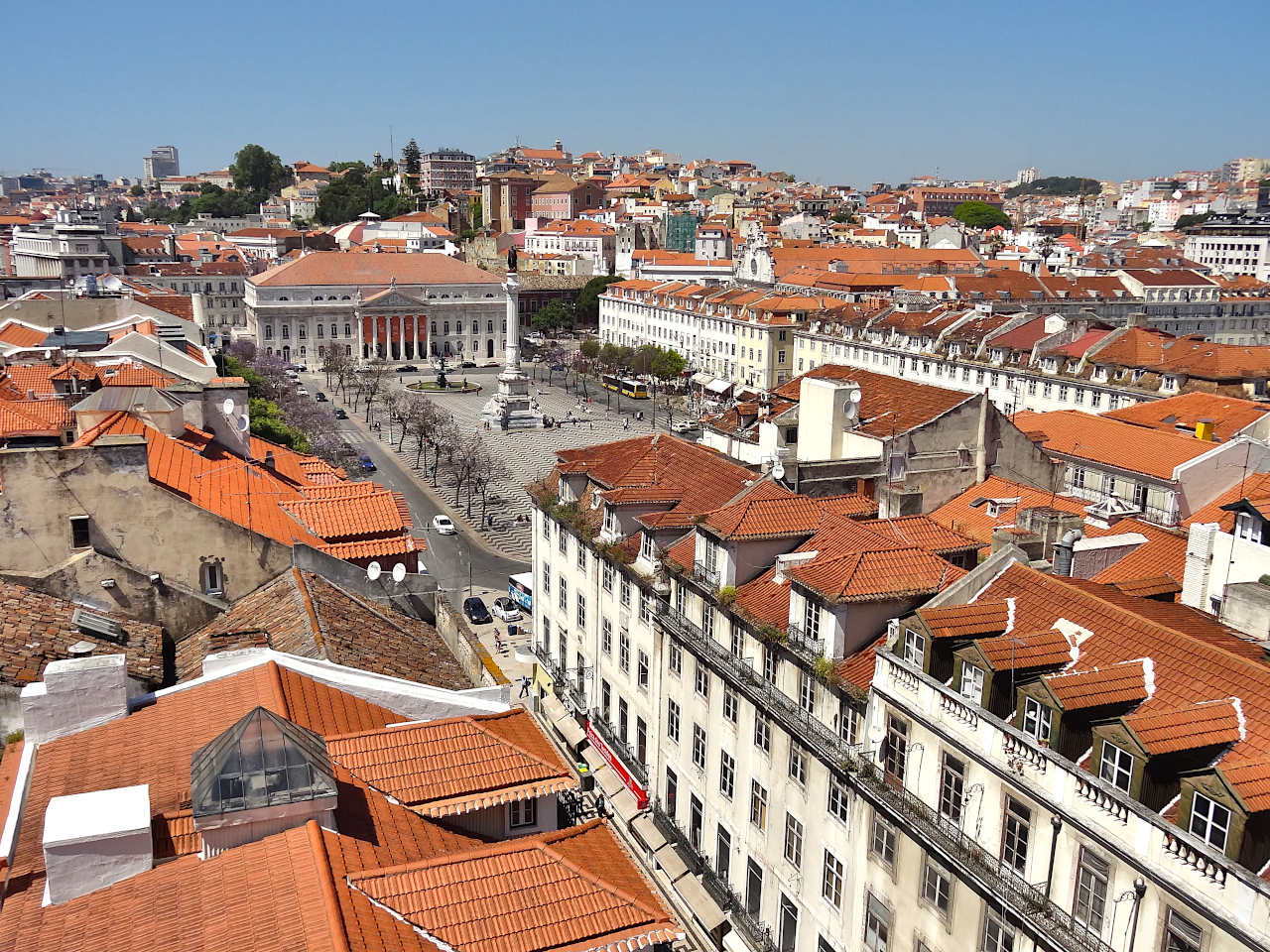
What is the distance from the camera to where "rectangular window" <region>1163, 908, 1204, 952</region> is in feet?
49.9

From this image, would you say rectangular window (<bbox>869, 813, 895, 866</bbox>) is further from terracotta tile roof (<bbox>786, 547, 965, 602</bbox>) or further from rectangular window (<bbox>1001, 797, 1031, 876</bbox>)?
terracotta tile roof (<bbox>786, 547, 965, 602</bbox>)

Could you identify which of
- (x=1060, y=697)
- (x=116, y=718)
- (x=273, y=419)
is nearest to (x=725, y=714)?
(x=1060, y=697)

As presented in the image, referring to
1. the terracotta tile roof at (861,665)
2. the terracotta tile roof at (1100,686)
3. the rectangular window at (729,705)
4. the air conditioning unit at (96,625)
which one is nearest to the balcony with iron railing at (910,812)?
the rectangular window at (729,705)

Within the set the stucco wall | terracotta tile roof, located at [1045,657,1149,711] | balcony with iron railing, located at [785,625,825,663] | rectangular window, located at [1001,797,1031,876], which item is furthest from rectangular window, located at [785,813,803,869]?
the stucco wall

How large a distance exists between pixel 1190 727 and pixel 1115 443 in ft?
108

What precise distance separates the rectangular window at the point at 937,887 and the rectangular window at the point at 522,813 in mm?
8823

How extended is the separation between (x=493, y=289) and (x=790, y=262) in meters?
50.6

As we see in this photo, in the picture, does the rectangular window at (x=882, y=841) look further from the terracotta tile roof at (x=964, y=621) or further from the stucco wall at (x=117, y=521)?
the stucco wall at (x=117, y=521)

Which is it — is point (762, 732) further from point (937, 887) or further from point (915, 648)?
point (937, 887)

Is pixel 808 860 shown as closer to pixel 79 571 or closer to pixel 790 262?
pixel 79 571

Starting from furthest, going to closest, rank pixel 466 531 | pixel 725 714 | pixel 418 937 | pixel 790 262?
pixel 790 262 < pixel 466 531 < pixel 725 714 < pixel 418 937

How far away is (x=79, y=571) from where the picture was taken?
2119 centimetres

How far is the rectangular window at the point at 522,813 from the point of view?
620 inches

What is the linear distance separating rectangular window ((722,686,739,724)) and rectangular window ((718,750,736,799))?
1036mm
